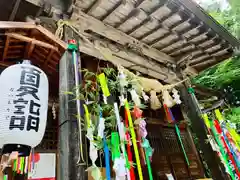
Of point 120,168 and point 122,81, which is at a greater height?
point 122,81

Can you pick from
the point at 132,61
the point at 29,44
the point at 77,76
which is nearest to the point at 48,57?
the point at 29,44


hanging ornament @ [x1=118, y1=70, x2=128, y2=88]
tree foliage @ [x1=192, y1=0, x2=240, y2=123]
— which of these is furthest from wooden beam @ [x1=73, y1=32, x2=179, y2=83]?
tree foliage @ [x1=192, y1=0, x2=240, y2=123]

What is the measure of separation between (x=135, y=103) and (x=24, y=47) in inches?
92.7

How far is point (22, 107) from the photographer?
87.1 inches

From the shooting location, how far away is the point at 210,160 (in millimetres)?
4879

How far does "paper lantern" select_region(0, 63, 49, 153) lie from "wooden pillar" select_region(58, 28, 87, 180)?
0.91ft

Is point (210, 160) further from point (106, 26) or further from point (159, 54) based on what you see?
point (106, 26)

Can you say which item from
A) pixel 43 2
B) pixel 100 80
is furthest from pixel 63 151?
pixel 43 2

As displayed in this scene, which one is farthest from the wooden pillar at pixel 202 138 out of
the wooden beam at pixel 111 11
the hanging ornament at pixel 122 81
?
the wooden beam at pixel 111 11

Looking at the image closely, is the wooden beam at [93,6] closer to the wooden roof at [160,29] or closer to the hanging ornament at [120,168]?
the wooden roof at [160,29]

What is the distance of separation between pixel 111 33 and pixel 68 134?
284cm

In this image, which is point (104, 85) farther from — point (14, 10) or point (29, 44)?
point (14, 10)

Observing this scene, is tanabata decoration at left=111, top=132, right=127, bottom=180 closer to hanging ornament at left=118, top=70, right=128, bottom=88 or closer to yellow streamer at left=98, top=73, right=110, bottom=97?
yellow streamer at left=98, top=73, right=110, bottom=97

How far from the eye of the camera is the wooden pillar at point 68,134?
216cm
